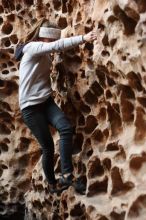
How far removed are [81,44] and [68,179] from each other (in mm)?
685

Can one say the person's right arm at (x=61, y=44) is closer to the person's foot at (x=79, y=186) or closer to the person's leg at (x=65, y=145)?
the person's leg at (x=65, y=145)

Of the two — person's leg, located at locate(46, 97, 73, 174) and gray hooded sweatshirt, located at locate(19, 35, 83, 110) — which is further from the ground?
gray hooded sweatshirt, located at locate(19, 35, 83, 110)

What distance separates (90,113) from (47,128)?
234 millimetres

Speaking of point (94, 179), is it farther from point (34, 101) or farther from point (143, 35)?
point (143, 35)

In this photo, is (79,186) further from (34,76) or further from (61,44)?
(61,44)

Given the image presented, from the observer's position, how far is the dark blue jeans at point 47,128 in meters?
2.55

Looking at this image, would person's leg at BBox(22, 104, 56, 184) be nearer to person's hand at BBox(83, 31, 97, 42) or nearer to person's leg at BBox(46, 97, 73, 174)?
person's leg at BBox(46, 97, 73, 174)

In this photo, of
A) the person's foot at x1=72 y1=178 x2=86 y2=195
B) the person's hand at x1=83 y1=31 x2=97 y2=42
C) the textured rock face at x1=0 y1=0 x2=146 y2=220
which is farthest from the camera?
the person's foot at x1=72 y1=178 x2=86 y2=195

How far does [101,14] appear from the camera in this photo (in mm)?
2408

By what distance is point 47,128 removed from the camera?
105 inches

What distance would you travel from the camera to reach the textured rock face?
2.26 m

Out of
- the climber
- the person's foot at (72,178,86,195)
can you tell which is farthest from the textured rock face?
the climber

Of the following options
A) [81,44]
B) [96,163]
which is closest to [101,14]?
[81,44]

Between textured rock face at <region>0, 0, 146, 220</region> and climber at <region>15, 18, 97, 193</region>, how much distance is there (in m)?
0.15
